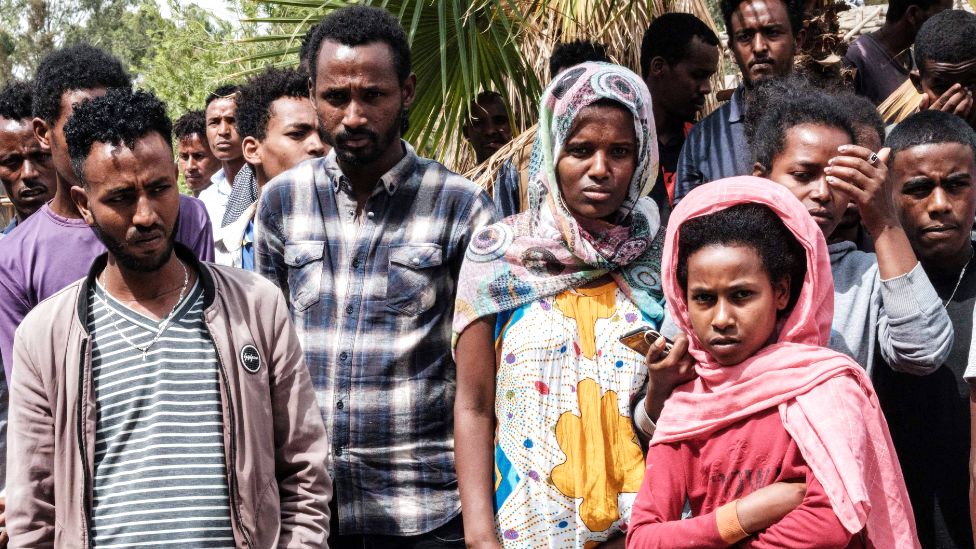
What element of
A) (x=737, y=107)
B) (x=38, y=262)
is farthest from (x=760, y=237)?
(x=38, y=262)

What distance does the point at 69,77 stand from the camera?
150 inches

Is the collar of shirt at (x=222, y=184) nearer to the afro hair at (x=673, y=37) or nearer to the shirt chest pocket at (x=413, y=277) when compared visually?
the afro hair at (x=673, y=37)

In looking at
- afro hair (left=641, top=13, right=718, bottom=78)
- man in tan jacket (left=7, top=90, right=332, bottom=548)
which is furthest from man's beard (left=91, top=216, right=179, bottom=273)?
afro hair (left=641, top=13, right=718, bottom=78)

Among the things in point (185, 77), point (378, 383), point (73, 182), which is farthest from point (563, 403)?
point (185, 77)

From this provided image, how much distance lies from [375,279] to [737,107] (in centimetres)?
190

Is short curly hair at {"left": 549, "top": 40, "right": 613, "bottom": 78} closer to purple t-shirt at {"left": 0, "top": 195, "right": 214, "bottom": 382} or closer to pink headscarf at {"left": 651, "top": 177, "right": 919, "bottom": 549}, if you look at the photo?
purple t-shirt at {"left": 0, "top": 195, "right": 214, "bottom": 382}

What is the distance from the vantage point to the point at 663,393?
2.81 metres

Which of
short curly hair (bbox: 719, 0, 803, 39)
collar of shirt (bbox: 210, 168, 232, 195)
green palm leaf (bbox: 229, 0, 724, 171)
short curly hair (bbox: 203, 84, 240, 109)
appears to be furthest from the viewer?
short curly hair (bbox: 203, 84, 240, 109)

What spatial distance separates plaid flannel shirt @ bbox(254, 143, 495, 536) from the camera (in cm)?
319

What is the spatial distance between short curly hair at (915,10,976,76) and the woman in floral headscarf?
194cm

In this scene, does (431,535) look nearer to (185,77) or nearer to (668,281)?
(668,281)

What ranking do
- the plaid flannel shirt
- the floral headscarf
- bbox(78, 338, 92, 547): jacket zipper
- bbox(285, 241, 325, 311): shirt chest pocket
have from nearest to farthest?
bbox(78, 338, 92, 547): jacket zipper, the floral headscarf, the plaid flannel shirt, bbox(285, 241, 325, 311): shirt chest pocket

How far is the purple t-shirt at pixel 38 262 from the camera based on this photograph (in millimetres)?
3377

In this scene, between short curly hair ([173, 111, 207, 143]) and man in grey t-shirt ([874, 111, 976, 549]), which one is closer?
man in grey t-shirt ([874, 111, 976, 549])
